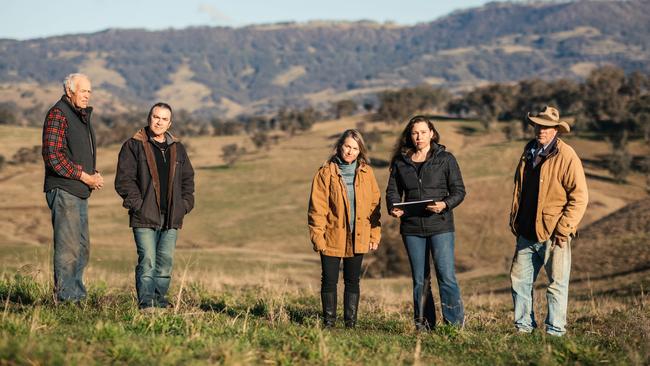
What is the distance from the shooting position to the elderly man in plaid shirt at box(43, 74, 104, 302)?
25.0 feet

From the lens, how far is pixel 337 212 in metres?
7.76

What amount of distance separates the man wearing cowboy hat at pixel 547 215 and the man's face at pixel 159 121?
3668mm

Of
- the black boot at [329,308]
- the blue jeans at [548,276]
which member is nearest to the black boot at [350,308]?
the black boot at [329,308]

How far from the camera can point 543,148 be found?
25.2 feet

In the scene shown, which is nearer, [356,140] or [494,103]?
[356,140]

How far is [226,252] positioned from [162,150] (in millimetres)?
27819

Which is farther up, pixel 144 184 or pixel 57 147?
pixel 57 147

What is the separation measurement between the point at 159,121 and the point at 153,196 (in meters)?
0.76

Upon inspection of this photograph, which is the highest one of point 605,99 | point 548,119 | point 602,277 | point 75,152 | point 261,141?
point 548,119

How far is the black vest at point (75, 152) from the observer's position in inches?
303

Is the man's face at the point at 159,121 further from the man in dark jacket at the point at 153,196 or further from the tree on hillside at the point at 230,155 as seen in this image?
the tree on hillside at the point at 230,155

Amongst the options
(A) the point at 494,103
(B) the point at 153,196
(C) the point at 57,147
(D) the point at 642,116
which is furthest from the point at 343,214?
(A) the point at 494,103

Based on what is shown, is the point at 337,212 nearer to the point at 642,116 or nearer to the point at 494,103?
the point at 642,116

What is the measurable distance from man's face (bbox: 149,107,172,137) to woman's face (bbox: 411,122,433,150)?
253cm
